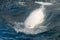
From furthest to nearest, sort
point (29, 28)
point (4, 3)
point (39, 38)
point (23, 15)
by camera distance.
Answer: point (4, 3), point (23, 15), point (29, 28), point (39, 38)

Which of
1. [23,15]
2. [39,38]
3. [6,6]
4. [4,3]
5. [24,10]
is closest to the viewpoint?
[39,38]

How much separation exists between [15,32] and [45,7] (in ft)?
10.0

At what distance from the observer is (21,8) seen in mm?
11016

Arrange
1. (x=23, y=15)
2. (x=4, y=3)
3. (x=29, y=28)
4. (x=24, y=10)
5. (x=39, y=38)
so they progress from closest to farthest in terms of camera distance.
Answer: (x=39, y=38)
(x=29, y=28)
(x=23, y=15)
(x=24, y=10)
(x=4, y=3)

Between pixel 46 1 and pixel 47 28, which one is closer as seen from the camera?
pixel 47 28

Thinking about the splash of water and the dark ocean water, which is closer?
the dark ocean water

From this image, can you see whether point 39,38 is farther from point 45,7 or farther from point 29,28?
point 45,7

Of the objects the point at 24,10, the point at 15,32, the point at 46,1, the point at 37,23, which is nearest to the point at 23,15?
the point at 24,10

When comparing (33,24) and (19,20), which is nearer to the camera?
(33,24)

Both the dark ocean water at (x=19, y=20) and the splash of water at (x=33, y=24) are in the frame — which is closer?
the dark ocean water at (x=19, y=20)

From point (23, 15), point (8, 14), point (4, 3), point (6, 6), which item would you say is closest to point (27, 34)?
point (23, 15)

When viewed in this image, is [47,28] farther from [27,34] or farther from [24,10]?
[24,10]

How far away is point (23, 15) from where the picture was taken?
9789mm

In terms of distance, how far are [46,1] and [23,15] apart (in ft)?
10.1
